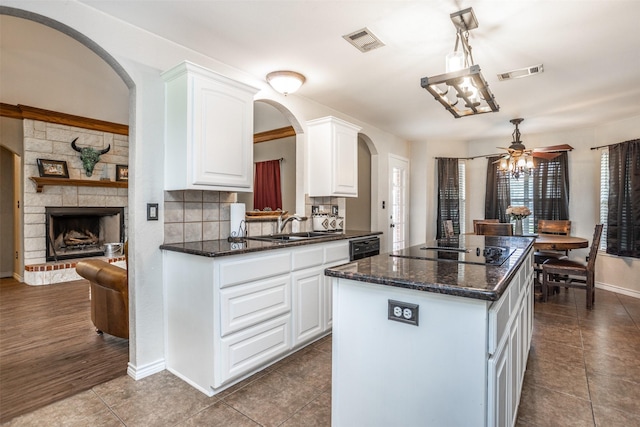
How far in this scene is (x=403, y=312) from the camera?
134cm

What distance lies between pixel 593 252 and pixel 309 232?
11.2 ft

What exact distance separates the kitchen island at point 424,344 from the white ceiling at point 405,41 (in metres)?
1.66

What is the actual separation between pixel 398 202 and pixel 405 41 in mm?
3638

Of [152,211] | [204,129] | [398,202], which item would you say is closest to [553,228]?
[398,202]

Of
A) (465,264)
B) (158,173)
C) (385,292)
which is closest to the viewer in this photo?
(385,292)

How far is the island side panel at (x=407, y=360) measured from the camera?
120cm

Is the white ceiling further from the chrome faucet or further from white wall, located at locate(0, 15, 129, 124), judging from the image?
white wall, located at locate(0, 15, 129, 124)

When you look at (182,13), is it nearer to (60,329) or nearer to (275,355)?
(275,355)

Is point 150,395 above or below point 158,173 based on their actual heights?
below

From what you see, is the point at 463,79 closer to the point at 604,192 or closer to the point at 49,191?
the point at 604,192

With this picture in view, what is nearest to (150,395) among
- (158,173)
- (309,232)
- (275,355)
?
(275,355)

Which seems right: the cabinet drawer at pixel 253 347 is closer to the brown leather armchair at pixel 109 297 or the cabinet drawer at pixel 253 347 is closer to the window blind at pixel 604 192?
the brown leather armchair at pixel 109 297

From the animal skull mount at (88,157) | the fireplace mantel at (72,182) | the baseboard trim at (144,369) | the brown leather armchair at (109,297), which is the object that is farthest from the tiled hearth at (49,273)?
the baseboard trim at (144,369)

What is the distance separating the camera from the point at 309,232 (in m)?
3.68
